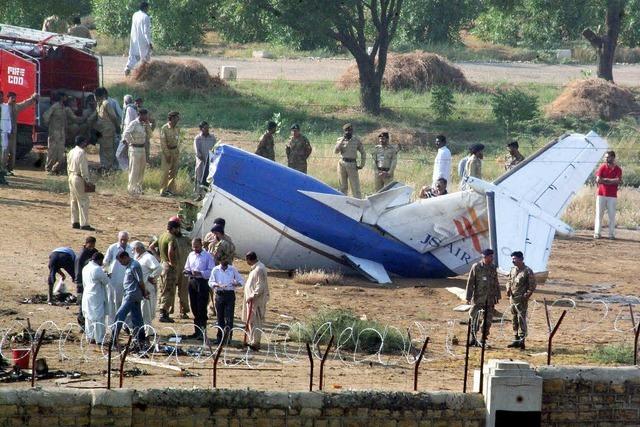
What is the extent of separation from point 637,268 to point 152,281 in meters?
11.3

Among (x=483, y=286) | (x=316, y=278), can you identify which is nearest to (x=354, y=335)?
(x=483, y=286)

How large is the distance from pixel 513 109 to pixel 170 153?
14494mm

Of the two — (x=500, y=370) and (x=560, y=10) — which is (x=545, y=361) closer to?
(x=500, y=370)

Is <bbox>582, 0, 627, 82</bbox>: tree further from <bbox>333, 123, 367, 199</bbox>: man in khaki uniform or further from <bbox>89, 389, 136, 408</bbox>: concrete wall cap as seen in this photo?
<bbox>89, 389, 136, 408</bbox>: concrete wall cap

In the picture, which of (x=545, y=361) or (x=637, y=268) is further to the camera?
(x=637, y=268)

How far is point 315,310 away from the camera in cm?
2089

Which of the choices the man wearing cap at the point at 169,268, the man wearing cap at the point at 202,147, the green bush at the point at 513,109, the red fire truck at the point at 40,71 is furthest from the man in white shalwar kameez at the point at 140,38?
the man wearing cap at the point at 169,268

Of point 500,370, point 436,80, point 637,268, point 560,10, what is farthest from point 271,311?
point 560,10

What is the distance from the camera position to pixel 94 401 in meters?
13.9

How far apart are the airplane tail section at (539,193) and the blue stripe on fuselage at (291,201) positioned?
208 centimetres

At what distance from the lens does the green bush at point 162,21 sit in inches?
1973

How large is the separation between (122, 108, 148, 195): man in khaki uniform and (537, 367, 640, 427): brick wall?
13.8 meters

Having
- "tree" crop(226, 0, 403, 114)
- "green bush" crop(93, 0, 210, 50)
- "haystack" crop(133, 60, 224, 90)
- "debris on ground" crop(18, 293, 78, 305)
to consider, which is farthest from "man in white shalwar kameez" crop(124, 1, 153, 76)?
"debris on ground" crop(18, 293, 78, 305)

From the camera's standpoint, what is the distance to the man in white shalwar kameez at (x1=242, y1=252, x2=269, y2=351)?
17.7 m
